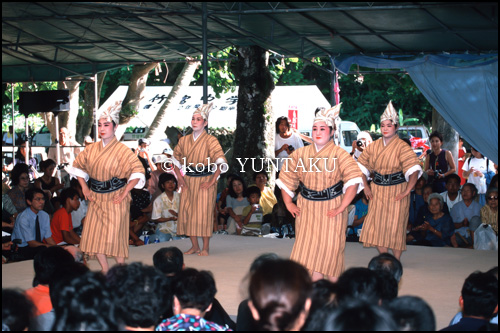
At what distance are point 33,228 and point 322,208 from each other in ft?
8.83

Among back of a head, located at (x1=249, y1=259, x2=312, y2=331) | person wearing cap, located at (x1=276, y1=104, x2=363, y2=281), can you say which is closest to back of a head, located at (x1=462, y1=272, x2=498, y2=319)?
back of a head, located at (x1=249, y1=259, x2=312, y2=331)

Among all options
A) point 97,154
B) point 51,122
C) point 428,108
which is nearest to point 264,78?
point 97,154

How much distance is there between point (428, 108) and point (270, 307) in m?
20.8

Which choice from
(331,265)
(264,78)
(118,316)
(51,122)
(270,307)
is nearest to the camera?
(270,307)

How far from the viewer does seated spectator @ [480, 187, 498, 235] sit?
6652 mm

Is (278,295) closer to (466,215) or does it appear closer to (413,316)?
(413,316)

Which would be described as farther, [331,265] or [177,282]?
[331,265]

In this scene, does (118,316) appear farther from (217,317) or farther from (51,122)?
(51,122)

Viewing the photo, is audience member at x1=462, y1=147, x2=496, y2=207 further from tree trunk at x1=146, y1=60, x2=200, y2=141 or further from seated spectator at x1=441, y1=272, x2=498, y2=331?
tree trunk at x1=146, y1=60, x2=200, y2=141

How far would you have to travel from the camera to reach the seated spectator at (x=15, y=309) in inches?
89.7

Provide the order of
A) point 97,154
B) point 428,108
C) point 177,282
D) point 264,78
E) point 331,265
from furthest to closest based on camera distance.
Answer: point 428,108
point 264,78
point 97,154
point 331,265
point 177,282

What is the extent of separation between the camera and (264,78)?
375 inches

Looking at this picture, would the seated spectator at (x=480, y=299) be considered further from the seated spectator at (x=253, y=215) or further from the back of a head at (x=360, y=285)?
the seated spectator at (x=253, y=215)

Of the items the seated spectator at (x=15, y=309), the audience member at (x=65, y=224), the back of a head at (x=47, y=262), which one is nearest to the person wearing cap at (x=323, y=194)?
the back of a head at (x=47, y=262)
